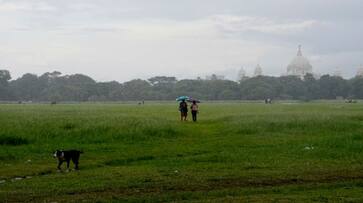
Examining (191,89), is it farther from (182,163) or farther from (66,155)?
(66,155)

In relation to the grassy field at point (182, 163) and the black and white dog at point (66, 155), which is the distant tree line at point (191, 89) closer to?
the grassy field at point (182, 163)

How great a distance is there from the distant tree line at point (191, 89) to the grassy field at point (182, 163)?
122770mm

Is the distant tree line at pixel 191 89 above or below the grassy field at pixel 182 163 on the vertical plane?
above

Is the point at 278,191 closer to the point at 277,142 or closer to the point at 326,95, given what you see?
the point at 277,142

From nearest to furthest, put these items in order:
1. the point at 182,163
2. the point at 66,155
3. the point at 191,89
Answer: the point at 66,155 → the point at 182,163 → the point at 191,89

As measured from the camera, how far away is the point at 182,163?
22844mm

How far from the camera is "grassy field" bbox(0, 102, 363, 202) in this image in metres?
15.9

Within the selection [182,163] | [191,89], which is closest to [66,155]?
[182,163]

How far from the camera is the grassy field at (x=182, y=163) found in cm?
1588

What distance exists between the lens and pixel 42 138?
104 ft

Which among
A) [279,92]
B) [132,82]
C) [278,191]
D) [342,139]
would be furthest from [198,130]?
[132,82]

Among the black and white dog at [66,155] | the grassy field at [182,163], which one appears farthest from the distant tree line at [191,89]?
the black and white dog at [66,155]

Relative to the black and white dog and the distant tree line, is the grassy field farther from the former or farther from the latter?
the distant tree line

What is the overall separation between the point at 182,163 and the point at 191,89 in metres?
143
